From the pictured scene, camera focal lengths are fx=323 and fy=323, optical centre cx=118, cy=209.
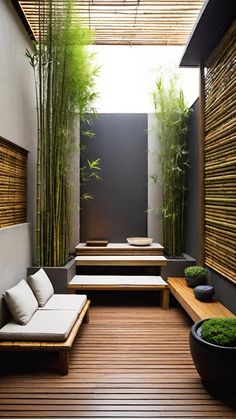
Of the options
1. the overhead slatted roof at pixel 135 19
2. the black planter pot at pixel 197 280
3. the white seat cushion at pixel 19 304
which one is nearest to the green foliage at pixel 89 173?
the overhead slatted roof at pixel 135 19

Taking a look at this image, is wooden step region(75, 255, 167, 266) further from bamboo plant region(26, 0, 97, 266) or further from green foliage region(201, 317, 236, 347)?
green foliage region(201, 317, 236, 347)

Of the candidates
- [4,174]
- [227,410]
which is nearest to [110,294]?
[4,174]

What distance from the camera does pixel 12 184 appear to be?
12.2ft

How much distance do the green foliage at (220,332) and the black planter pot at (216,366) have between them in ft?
0.17

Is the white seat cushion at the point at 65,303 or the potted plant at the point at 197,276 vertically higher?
the potted plant at the point at 197,276

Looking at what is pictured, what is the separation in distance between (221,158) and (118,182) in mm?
2249

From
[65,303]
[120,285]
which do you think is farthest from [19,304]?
[120,285]

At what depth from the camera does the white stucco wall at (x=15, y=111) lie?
323 centimetres

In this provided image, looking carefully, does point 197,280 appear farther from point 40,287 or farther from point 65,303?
point 40,287

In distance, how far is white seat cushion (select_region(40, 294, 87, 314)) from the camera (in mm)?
3325

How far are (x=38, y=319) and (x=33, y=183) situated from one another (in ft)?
6.79

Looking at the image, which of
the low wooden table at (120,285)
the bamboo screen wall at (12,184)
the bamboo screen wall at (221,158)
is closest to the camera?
the bamboo screen wall at (221,158)

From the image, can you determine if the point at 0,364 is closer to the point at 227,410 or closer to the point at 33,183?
the point at 227,410

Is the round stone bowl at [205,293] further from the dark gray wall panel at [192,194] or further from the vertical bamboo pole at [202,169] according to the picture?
the dark gray wall panel at [192,194]
